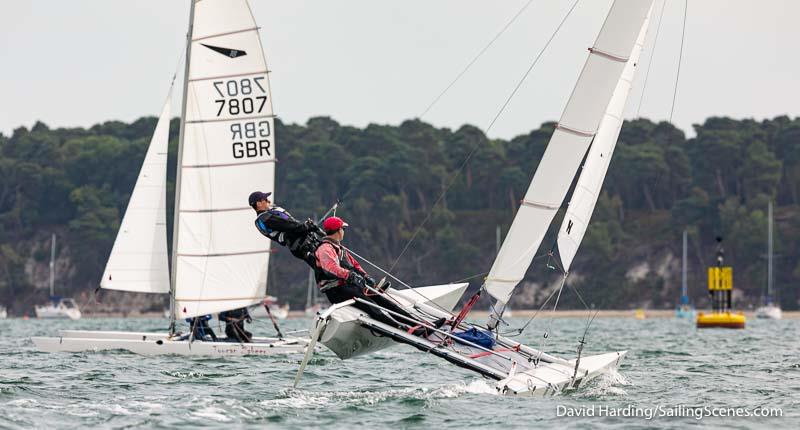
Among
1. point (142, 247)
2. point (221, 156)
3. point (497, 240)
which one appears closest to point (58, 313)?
point (497, 240)

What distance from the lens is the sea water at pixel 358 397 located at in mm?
14883

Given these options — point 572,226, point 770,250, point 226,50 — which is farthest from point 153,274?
point 770,250

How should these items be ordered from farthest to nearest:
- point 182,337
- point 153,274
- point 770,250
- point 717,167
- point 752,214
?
point 717,167
point 752,214
point 770,250
point 153,274
point 182,337

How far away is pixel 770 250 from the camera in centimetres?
9744

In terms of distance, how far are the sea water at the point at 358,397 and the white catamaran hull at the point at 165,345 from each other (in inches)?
39.0

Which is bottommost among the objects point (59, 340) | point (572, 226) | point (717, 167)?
point (59, 340)

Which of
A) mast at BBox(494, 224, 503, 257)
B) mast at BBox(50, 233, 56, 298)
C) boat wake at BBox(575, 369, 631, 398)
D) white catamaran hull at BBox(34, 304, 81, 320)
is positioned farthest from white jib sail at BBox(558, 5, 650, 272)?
mast at BBox(50, 233, 56, 298)

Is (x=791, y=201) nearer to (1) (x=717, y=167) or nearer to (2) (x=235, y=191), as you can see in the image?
(1) (x=717, y=167)

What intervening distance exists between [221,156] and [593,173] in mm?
10897

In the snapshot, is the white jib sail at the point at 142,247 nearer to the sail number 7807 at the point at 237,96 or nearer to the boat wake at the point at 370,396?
the sail number 7807 at the point at 237,96

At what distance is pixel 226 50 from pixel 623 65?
1135 cm

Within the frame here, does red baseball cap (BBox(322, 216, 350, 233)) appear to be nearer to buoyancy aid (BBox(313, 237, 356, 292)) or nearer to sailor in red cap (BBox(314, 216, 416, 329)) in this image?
sailor in red cap (BBox(314, 216, 416, 329))

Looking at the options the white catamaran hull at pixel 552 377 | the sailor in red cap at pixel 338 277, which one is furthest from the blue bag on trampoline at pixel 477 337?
the sailor in red cap at pixel 338 277

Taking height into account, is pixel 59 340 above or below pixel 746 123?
below
